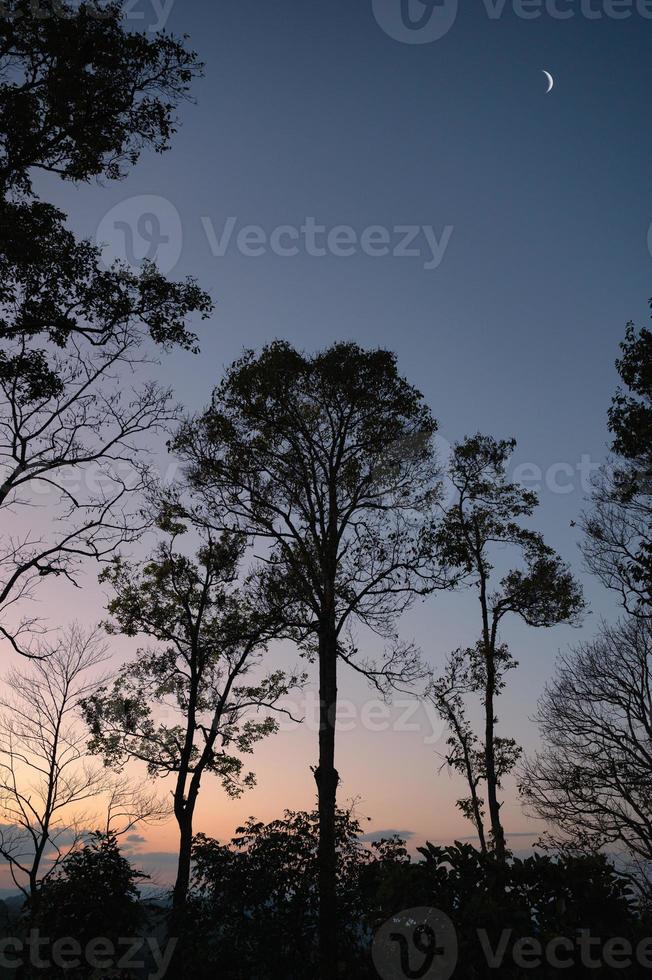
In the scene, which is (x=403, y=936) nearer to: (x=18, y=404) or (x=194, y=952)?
(x=194, y=952)

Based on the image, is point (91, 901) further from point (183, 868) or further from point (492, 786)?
point (492, 786)

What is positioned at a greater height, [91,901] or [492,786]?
[492,786]

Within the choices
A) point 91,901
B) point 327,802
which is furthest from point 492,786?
point 91,901

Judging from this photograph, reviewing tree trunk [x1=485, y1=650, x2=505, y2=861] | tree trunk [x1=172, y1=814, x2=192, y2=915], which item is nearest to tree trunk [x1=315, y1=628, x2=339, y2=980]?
tree trunk [x1=172, y1=814, x2=192, y2=915]

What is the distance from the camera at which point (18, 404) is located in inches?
425

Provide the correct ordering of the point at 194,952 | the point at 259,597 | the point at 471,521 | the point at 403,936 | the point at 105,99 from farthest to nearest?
Result: the point at 471,521 < the point at 259,597 < the point at 194,952 < the point at 105,99 < the point at 403,936

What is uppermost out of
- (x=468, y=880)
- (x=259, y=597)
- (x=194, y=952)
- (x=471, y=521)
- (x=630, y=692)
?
(x=471, y=521)

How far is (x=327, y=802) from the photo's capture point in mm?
11438

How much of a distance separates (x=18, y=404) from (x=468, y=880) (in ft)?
31.6

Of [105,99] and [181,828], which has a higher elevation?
[105,99]

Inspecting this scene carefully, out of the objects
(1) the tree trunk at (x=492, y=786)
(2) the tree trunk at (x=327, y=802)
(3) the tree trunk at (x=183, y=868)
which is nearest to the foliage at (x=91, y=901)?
(3) the tree trunk at (x=183, y=868)

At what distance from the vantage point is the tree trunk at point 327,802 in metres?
10.6

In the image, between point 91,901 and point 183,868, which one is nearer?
point 91,901

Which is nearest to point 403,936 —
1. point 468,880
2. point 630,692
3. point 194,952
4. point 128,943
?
point 468,880
